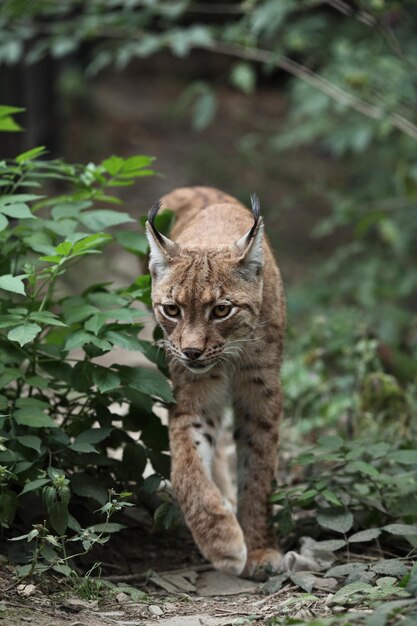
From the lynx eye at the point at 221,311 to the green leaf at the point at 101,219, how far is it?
679 millimetres

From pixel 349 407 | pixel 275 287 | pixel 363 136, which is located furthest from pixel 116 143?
pixel 275 287

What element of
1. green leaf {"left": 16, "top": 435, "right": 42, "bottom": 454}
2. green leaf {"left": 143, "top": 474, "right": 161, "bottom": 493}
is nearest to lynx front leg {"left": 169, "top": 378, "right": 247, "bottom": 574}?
green leaf {"left": 143, "top": 474, "right": 161, "bottom": 493}

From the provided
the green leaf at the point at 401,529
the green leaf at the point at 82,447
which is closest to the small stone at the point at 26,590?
the green leaf at the point at 82,447

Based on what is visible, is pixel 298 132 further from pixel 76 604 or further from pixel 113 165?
pixel 76 604

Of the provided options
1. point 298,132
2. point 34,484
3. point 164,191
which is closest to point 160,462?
point 34,484

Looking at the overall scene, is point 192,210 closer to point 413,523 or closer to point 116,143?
point 413,523

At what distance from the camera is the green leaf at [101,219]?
4934 millimetres

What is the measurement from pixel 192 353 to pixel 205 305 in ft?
0.86

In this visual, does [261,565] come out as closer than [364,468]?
No

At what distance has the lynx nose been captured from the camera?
449 cm

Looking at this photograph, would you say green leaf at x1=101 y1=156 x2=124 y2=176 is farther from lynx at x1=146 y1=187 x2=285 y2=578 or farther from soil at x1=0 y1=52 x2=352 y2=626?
soil at x1=0 y1=52 x2=352 y2=626

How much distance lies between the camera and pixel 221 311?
4656mm

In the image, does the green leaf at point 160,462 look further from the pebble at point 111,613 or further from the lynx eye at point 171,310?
the pebble at point 111,613

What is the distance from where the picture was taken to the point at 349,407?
6.68 m
